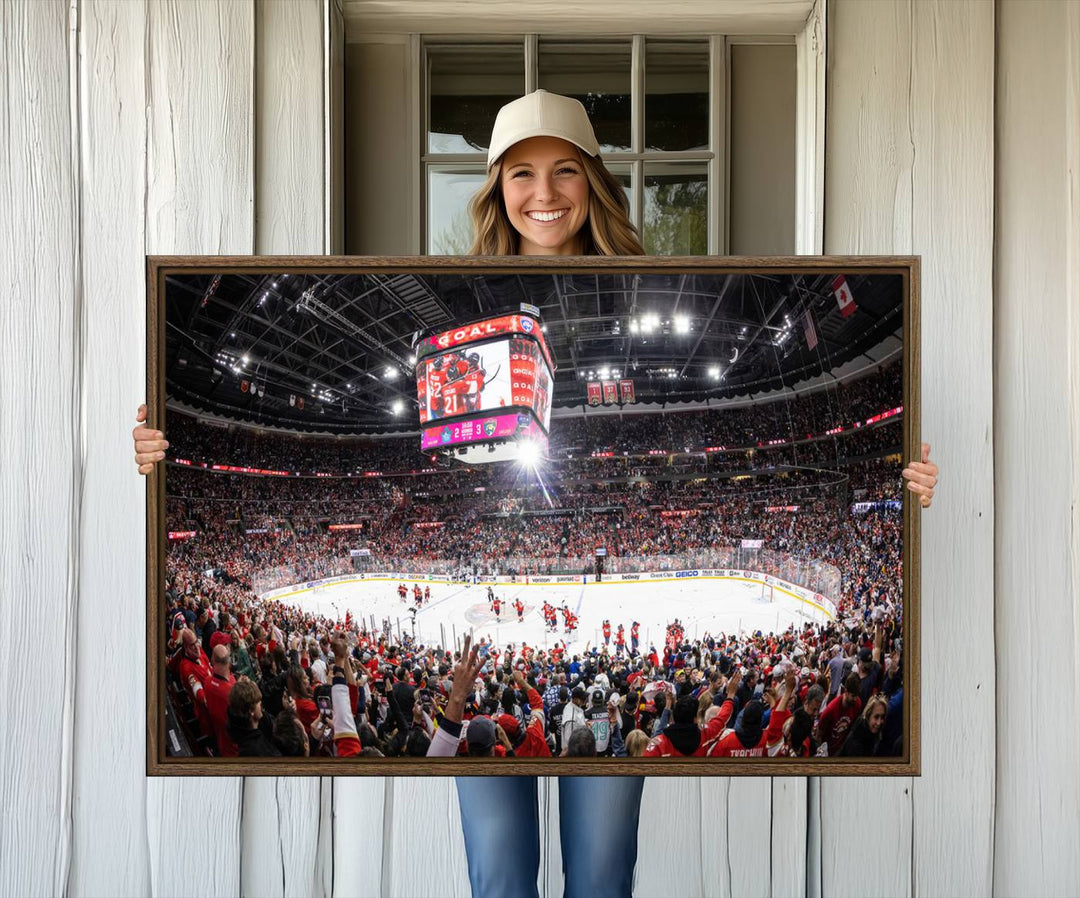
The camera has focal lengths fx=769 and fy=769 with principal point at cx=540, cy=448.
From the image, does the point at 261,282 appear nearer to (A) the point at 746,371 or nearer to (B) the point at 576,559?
(B) the point at 576,559

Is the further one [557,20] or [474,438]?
[557,20]

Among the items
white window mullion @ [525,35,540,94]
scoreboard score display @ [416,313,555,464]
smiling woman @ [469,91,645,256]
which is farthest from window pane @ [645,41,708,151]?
scoreboard score display @ [416,313,555,464]

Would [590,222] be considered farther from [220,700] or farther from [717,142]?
[220,700]

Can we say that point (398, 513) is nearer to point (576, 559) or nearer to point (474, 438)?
point (474, 438)

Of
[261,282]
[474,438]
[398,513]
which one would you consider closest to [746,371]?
[474,438]

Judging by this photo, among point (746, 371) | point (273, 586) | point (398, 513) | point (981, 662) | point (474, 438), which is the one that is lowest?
point (981, 662)

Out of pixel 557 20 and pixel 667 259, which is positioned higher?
pixel 557 20
